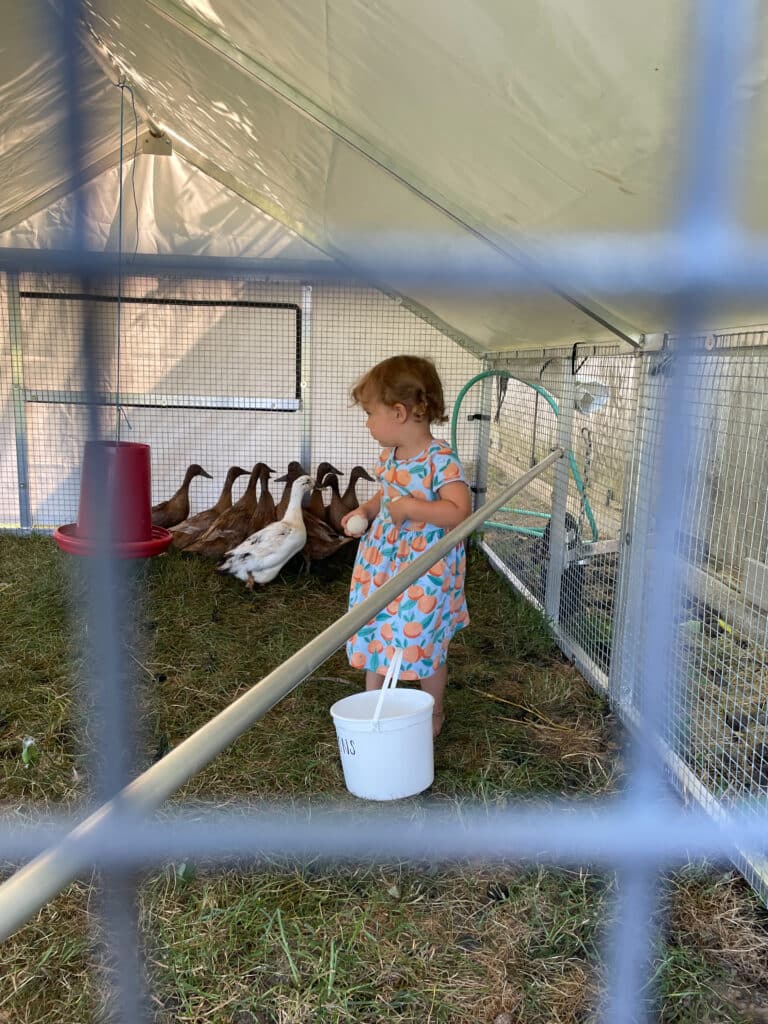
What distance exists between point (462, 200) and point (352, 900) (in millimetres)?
1332

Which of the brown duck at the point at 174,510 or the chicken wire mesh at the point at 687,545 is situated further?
the brown duck at the point at 174,510

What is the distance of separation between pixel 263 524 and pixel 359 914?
2.46m

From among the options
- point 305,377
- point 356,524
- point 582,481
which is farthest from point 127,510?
point 305,377

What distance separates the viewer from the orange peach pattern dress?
1730 mm

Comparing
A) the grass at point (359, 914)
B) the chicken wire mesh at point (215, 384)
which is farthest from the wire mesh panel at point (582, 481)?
the chicken wire mesh at point (215, 384)

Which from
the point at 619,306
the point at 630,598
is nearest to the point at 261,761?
the point at 630,598

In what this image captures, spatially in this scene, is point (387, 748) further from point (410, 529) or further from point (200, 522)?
point (200, 522)

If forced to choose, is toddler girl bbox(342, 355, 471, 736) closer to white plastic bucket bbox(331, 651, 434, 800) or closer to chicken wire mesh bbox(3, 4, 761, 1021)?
white plastic bucket bbox(331, 651, 434, 800)

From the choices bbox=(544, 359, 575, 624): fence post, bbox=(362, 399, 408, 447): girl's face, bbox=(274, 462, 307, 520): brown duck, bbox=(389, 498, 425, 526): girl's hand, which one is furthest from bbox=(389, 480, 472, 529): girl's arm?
bbox=(274, 462, 307, 520): brown duck

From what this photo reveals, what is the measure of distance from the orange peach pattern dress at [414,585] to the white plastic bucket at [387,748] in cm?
20

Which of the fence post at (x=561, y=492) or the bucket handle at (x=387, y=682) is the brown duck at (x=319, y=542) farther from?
the bucket handle at (x=387, y=682)

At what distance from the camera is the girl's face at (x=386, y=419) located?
174 centimetres

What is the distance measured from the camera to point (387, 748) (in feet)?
4.75

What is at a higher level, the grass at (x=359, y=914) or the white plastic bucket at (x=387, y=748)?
the white plastic bucket at (x=387, y=748)
